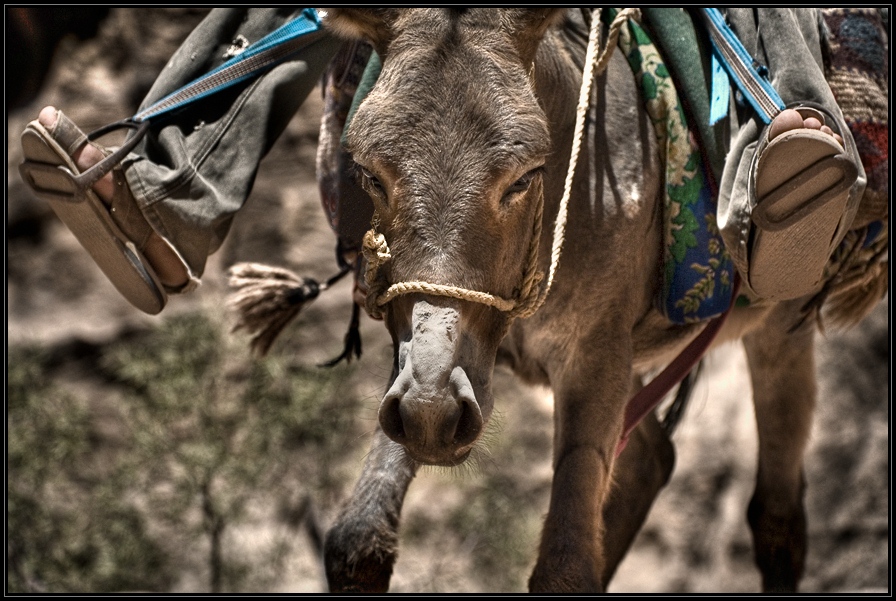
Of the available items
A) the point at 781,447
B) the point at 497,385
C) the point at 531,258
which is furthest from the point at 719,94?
the point at 497,385

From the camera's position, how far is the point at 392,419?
1.82 meters

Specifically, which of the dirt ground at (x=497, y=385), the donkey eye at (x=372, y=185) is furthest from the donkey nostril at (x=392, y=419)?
the dirt ground at (x=497, y=385)

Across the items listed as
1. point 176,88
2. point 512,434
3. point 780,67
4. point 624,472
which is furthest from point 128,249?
point 512,434

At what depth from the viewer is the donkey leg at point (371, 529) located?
2.44m

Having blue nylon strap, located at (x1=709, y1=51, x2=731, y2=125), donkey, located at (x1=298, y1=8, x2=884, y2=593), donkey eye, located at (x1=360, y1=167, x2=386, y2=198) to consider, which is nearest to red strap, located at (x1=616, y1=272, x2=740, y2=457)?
donkey, located at (x1=298, y1=8, x2=884, y2=593)

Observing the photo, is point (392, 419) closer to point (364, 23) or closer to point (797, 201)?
point (364, 23)

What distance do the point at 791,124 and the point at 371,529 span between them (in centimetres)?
131

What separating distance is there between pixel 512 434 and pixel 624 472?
6.75ft

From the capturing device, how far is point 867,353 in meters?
5.61

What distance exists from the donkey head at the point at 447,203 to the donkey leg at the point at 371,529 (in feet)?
2.15

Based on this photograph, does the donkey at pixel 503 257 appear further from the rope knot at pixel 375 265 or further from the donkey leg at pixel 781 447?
the donkey leg at pixel 781 447

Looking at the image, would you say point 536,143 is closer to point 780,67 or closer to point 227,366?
point 780,67

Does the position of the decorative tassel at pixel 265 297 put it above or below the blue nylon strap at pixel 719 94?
below

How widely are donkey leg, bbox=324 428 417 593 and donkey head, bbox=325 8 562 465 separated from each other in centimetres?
66
